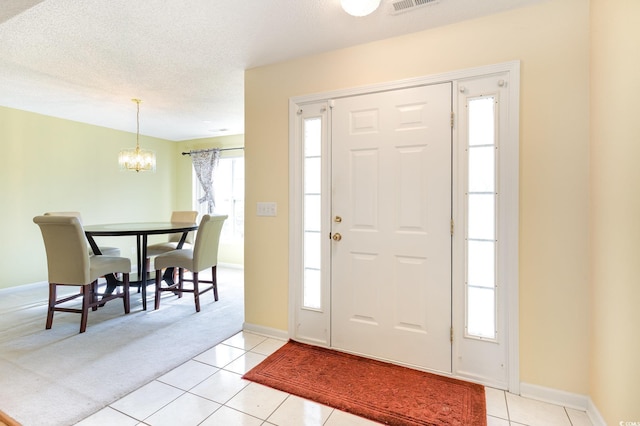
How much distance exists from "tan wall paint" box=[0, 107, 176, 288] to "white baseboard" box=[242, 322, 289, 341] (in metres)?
3.53

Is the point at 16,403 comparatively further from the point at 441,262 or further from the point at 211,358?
the point at 441,262

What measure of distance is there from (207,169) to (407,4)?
462cm

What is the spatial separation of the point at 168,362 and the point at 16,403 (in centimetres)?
79

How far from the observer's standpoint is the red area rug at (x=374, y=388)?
165 centimetres

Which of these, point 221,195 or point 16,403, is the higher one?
point 221,195

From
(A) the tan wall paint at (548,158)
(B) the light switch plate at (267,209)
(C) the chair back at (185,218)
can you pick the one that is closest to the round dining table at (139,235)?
(C) the chair back at (185,218)

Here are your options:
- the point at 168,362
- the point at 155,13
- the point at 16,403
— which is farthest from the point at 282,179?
the point at 16,403

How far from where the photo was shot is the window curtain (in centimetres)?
551

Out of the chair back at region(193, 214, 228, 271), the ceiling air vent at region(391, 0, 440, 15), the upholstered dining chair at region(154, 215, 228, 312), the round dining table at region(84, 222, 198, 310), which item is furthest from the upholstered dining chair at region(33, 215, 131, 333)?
the ceiling air vent at region(391, 0, 440, 15)

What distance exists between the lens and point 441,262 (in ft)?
6.67

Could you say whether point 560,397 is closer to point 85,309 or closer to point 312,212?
point 312,212

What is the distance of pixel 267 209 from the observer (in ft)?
8.75

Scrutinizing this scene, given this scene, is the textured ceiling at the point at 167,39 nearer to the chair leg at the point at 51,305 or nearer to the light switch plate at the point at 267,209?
the light switch plate at the point at 267,209

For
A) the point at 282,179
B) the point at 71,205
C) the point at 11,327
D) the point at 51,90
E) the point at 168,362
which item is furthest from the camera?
the point at 71,205
